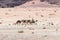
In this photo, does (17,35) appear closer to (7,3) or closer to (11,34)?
(11,34)

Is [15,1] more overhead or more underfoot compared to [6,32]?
more underfoot

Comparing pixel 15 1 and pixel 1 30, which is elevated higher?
pixel 1 30

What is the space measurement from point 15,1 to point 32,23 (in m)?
36.2

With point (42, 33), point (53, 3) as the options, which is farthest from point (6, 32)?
point (53, 3)

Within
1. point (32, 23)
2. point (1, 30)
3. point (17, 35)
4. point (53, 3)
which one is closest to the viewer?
point (17, 35)

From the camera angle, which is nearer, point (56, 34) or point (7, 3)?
point (56, 34)

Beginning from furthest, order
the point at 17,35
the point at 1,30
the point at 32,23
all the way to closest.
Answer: the point at 32,23 < the point at 1,30 < the point at 17,35

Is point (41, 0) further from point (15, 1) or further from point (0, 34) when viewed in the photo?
point (0, 34)

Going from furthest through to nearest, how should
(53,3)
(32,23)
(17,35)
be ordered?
(53,3) < (32,23) < (17,35)

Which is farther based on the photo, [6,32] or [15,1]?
[15,1]

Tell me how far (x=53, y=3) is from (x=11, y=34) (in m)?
38.1

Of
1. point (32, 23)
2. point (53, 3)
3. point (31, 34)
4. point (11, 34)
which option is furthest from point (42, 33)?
point (53, 3)

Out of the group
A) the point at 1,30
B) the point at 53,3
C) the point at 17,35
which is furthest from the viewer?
the point at 53,3

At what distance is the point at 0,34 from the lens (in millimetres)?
16672
